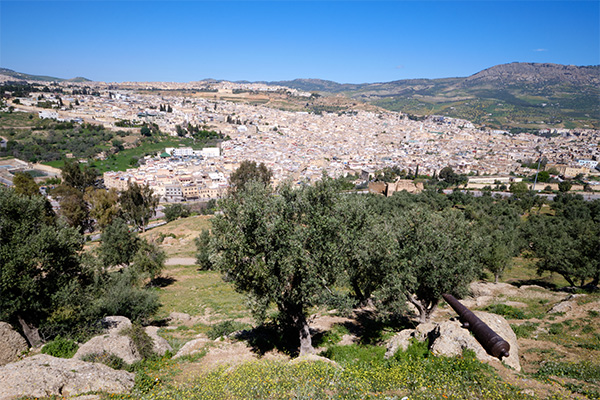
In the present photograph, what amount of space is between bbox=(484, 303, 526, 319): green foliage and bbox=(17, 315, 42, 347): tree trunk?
66.4ft

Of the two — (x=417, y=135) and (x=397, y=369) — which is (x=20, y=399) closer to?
(x=397, y=369)

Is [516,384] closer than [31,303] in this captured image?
Yes

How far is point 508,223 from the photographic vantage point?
1512 inches

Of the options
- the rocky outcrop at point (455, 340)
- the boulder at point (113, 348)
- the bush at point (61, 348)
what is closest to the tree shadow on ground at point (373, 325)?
the rocky outcrop at point (455, 340)

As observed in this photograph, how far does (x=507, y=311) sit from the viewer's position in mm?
14586

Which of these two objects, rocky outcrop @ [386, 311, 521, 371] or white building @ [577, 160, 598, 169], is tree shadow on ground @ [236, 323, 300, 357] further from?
white building @ [577, 160, 598, 169]

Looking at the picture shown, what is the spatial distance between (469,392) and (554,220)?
48.5 m

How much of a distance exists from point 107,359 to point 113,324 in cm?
370

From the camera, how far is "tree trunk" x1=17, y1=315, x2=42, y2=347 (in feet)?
34.8

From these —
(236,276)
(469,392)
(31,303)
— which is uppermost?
(236,276)

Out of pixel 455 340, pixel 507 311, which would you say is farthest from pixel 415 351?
pixel 507 311

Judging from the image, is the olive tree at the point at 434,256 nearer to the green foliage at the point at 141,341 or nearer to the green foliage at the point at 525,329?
the green foliage at the point at 525,329

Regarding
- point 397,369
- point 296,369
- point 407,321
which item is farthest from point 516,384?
point 407,321

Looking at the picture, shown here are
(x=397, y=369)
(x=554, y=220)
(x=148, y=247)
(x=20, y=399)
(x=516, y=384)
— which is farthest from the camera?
(x=554, y=220)
